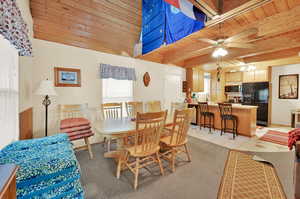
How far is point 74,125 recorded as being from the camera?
241 centimetres

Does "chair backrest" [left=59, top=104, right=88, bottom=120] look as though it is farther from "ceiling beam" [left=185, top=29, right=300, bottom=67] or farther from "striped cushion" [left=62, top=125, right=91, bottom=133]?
"ceiling beam" [left=185, top=29, right=300, bottom=67]

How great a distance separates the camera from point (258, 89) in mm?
4961

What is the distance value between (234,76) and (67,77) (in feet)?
21.9

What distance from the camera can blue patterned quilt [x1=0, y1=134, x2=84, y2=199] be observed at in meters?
1.05

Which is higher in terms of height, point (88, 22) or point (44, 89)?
point (88, 22)

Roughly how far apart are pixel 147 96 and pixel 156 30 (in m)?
2.11

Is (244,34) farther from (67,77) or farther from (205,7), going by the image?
(67,77)

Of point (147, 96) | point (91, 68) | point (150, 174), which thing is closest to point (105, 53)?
point (91, 68)

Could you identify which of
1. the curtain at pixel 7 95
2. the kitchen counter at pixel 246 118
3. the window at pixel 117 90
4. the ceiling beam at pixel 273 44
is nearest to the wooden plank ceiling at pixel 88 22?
the window at pixel 117 90

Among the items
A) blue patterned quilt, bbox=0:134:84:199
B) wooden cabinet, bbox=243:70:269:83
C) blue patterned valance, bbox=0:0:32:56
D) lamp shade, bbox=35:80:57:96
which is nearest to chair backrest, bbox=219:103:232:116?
wooden cabinet, bbox=243:70:269:83

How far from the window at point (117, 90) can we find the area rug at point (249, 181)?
3043 millimetres

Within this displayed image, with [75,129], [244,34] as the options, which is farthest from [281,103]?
[75,129]

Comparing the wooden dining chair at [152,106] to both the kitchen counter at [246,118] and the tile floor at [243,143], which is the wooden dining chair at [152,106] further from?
the kitchen counter at [246,118]

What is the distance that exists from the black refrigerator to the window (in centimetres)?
486
